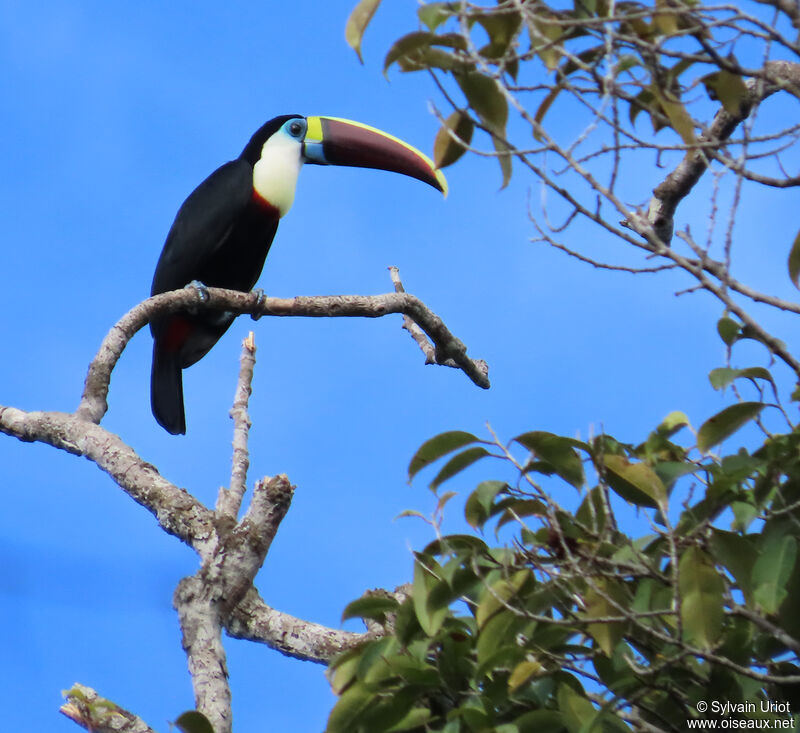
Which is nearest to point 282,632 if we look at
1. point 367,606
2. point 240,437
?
point 240,437

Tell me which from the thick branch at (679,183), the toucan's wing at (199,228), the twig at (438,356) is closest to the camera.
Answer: the thick branch at (679,183)

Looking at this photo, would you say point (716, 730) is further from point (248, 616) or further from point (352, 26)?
point (248, 616)

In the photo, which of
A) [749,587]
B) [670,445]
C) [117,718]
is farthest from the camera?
[117,718]

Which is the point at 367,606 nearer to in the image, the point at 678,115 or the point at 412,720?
the point at 412,720

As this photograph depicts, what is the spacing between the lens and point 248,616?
2863 mm

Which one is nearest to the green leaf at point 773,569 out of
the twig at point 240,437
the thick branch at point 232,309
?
the twig at point 240,437

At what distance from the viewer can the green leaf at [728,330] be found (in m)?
1.77

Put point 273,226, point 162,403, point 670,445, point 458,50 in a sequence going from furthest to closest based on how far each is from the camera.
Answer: point 273,226 → point 162,403 → point 670,445 → point 458,50

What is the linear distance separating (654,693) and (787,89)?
3.29ft

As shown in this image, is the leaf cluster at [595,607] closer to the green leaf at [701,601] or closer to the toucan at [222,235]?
the green leaf at [701,601]

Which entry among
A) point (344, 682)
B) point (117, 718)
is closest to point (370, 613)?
point (344, 682)

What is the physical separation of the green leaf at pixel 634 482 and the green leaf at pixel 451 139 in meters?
0.57

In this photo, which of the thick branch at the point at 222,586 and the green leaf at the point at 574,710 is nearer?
the green leaf at the point at 574,710

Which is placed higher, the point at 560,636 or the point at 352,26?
the point at 352,26
